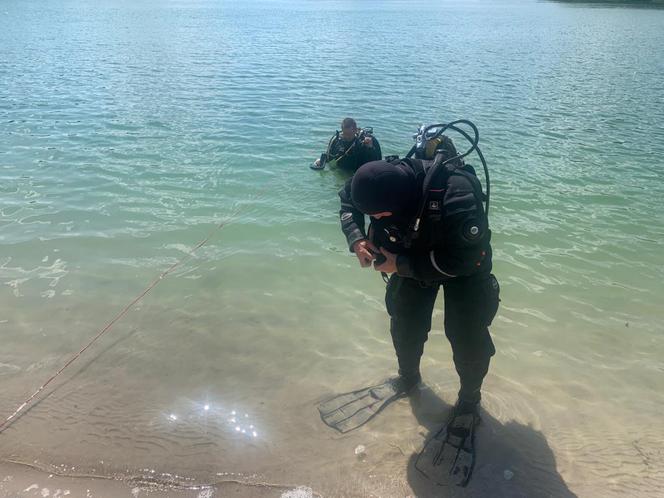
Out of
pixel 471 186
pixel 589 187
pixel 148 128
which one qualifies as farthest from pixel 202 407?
pixel 148 128

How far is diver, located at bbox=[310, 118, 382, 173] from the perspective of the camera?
8929 millimetres

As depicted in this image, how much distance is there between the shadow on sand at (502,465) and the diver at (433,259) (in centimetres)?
8

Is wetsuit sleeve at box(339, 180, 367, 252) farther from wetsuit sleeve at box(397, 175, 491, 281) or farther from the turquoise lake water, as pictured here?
the turquoise lake water

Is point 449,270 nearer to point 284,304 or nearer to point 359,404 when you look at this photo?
point 359,404

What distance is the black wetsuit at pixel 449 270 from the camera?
265 centimetres

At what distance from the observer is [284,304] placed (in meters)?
5.29

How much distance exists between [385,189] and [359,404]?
1.97 metres

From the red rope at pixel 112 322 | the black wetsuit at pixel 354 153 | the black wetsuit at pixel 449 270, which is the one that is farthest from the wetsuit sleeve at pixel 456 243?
the black wetsuit at pixel 354 153

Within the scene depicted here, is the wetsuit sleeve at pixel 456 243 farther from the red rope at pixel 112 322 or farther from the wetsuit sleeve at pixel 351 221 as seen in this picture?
the red rope at pixel 112 322

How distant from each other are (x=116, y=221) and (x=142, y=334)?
3.00 m

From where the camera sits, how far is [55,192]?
8.14m

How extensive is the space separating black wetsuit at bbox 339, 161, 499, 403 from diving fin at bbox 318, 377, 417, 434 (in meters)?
0.43

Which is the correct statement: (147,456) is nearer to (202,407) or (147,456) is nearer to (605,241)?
(202,407)

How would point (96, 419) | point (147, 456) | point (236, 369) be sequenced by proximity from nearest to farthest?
point (147, 456) < point (96, 419) < point (236, 369)
